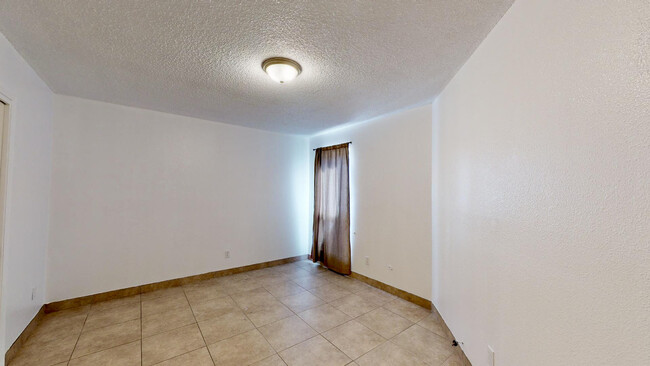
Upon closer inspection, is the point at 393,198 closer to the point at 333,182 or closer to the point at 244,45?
the point at 333,182

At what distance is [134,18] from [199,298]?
3.02 metres

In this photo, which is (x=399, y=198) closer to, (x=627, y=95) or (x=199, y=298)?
(x=627, y=95)

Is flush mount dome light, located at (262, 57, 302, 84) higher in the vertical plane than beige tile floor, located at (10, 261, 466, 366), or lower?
higher

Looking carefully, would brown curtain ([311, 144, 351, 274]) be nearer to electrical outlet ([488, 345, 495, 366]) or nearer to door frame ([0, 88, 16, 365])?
electrical outlet ([488, 345, 495, 366])

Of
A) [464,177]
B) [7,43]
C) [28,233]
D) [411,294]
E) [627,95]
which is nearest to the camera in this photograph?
[627,95]

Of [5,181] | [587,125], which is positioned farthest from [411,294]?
[5,181]

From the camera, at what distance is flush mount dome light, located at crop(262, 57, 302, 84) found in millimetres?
1935

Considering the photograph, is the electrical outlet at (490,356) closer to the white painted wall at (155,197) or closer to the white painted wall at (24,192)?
the white painted wall at (24,192)

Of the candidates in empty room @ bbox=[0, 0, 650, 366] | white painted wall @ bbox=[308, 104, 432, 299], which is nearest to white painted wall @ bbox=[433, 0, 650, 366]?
empty room @ bbox=[0, 0, 650, 366]

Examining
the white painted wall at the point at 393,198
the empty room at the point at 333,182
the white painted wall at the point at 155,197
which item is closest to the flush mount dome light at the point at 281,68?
the empty room at the point at 333,182

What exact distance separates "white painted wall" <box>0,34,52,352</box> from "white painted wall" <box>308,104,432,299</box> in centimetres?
359

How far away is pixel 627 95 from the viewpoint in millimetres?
759

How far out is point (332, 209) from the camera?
421 cm

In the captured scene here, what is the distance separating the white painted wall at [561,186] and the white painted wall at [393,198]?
110cm
